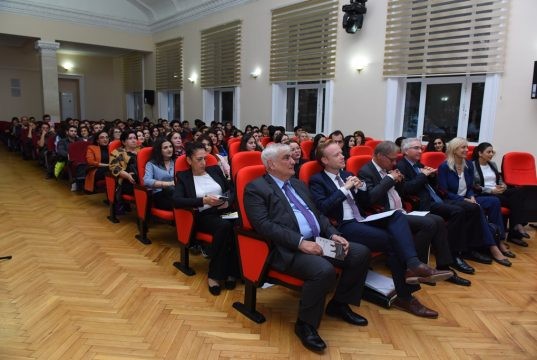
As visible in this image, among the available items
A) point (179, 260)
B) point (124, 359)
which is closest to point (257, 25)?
point (179, 260)

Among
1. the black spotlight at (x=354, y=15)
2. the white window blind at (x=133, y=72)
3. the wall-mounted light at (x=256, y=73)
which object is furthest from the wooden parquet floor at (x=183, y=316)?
the white window blind at (x=133, y=72)

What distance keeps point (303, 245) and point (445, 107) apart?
556 centimetres

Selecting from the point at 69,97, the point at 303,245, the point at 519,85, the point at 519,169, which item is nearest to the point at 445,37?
the point at 519,85

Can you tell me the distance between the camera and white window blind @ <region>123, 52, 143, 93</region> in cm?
1498

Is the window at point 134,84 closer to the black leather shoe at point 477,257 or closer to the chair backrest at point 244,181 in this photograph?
the chair backrest at point 244,181

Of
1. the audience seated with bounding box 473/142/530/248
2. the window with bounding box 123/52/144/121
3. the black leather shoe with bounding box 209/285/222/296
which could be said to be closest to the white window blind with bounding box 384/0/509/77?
the audience seated with bounding box 473/142/530/248

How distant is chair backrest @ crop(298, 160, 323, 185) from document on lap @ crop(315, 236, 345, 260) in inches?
30.0

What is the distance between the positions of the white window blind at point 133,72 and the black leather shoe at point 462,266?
13.7 m

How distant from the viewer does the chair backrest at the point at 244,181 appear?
2.71 metres

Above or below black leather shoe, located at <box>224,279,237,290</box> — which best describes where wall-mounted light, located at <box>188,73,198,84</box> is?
above

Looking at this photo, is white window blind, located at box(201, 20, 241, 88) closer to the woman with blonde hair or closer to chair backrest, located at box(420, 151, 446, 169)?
chair backrest, located at box(420, 151, 446, 169)

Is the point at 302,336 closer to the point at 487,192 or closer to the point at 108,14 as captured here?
the point at 487,192

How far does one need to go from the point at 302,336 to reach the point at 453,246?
6.77 feet

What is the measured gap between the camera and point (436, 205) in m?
3.94
